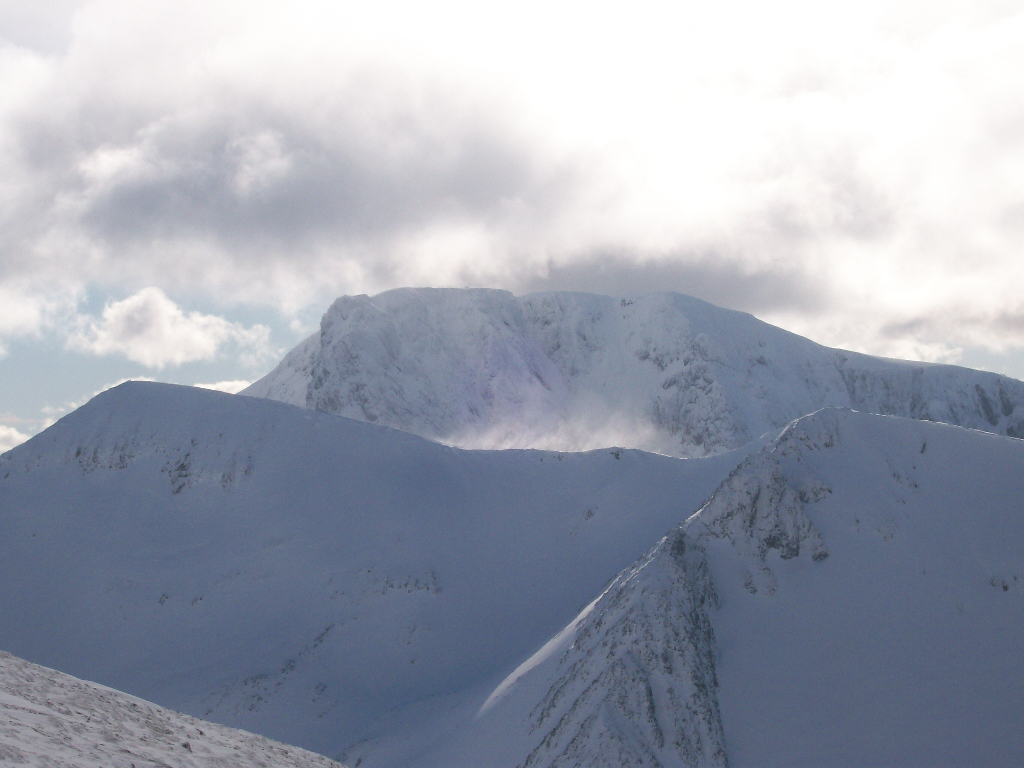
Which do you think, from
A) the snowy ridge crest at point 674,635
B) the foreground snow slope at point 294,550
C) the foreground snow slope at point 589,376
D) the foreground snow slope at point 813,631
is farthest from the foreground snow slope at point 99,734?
the foreground snow slope at point 589,376

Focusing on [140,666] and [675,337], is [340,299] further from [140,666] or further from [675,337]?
[140,666]

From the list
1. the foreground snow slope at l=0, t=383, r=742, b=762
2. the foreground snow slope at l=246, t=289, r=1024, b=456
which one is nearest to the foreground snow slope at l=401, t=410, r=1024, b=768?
the foreground snow slope at l=0, t=383, r=742, b=762

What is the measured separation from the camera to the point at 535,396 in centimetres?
14875

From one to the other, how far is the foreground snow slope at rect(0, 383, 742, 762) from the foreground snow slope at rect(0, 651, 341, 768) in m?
24.2

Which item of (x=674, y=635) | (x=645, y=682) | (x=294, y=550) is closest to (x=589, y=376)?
(x=294, y=550)

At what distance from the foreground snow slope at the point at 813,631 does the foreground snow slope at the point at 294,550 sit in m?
11.1

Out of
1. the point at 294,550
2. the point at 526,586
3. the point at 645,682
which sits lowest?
the point at 645,682

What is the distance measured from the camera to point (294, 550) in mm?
49531

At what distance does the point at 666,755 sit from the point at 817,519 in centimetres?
1225

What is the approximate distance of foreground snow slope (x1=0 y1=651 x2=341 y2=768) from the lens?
10664mm

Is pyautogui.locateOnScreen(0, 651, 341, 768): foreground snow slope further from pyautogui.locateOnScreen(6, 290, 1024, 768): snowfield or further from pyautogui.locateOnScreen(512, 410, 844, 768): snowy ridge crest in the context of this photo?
pyautogui.locateOnScreen(512, 410, 844, 768): snowy ridge crest

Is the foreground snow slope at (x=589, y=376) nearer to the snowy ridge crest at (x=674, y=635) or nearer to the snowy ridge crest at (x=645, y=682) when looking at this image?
the snowy ridge crest at (x=674, y=635)

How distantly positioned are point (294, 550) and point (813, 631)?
32464 mm

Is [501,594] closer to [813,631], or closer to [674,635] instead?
[674,635]
